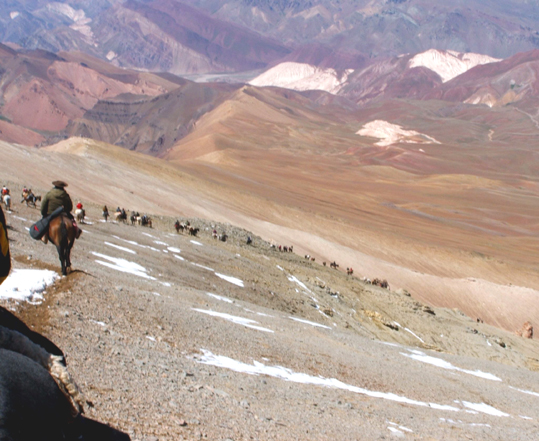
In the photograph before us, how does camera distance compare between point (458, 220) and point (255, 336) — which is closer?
point (255, 336)

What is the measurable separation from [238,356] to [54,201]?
4499mm

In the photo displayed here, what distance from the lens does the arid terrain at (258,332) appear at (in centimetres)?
861

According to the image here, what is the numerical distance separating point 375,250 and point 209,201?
1477 centimetres

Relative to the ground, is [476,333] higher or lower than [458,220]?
lower

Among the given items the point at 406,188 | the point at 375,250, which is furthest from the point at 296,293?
the point at 406,188

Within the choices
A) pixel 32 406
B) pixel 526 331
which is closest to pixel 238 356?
pixel 32 406

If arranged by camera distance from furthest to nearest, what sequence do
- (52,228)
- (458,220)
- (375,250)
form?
1. (458,220)
2. (375,250)
3. (52,228)

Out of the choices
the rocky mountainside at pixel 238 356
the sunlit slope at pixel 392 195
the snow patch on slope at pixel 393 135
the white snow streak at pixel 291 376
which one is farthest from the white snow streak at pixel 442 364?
the snow patch on slope at pixel 393 135

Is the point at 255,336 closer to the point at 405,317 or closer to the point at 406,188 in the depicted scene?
the point at 405,317

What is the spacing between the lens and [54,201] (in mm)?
10969

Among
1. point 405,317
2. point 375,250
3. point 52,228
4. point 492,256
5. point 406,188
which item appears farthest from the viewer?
point 406,188

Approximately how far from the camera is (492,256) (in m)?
57.9

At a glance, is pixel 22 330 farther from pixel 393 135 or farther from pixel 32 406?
pixel 393 135

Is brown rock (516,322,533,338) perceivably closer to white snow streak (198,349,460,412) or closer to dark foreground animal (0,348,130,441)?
white snow streak (198,349,460,412)
